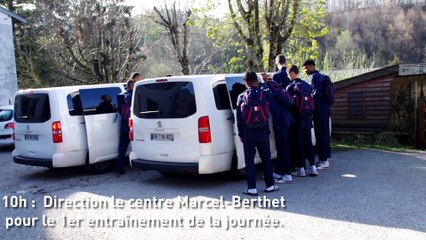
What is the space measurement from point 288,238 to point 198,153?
2.40 m

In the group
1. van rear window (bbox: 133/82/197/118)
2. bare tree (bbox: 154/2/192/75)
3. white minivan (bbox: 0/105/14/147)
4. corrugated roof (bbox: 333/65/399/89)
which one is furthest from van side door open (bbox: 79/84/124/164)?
corrugated roof (bbox: 333/65/399/89)

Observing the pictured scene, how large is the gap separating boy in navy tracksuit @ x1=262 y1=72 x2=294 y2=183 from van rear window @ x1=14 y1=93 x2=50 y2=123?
402cm

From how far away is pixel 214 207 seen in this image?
5.95 metres

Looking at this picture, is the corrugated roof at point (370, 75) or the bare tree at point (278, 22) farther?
the corrugated roof at point (370, 75)

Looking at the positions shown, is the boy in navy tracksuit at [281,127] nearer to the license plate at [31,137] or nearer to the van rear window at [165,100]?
the van rear window at [165,100]

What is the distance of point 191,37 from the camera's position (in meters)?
18.7

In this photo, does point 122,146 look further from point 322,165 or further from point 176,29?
point 176,29

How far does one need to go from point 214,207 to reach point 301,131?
244 cm

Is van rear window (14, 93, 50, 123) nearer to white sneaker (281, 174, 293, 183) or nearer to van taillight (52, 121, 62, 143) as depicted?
van taillight (52, 121, 62, 143)

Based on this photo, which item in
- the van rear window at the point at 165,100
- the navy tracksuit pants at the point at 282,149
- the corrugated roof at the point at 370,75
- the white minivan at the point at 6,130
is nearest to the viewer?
the van rear window at the point at 165,100

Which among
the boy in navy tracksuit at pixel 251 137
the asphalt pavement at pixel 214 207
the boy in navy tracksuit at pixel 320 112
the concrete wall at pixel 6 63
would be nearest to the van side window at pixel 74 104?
the asphalt pavement at pixel 214 207

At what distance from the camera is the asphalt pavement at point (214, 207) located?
196 inches

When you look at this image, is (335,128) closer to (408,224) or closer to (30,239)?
(408,224)

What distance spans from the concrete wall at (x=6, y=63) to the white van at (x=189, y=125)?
17.2m
